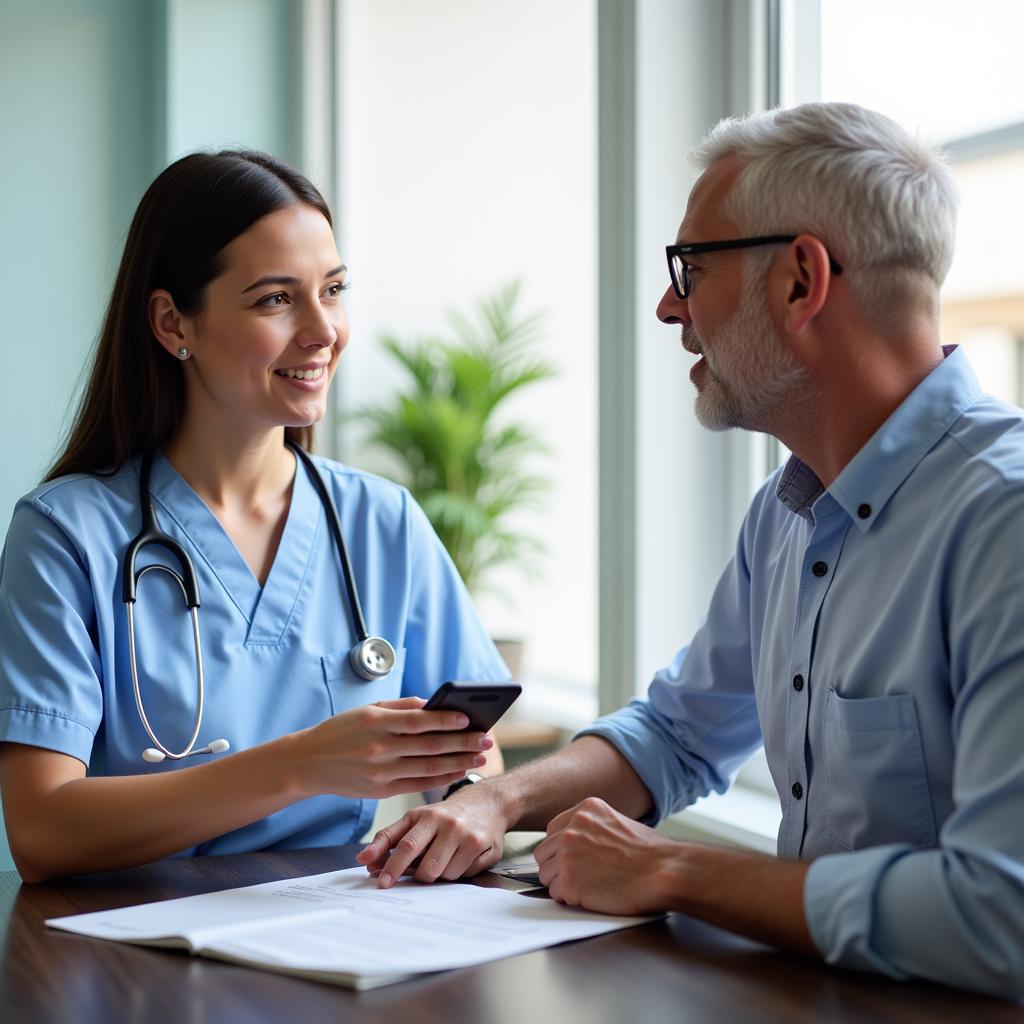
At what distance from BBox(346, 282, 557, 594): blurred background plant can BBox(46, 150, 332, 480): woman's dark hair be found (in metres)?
1.39

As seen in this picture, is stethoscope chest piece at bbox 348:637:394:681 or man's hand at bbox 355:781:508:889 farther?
stethoscope chest piece at bbox 348:637:394:681

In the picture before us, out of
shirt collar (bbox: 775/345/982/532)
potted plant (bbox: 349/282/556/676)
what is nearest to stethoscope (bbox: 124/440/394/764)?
shirt collar (bbox: 775/345/982/532)

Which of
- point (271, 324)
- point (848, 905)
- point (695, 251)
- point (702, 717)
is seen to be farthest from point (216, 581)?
point (848, 905)

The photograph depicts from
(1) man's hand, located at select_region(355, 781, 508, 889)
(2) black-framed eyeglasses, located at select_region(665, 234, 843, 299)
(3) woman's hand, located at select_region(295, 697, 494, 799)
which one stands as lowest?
(1) man's hand, located at select_region(355, 781, 508, 889)

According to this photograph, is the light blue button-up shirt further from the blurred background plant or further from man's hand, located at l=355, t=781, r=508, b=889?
the blurred background plant

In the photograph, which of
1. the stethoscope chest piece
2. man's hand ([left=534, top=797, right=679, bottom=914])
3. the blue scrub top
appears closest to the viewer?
man's hand ([left=534, top=797, right=679, bottom=914])

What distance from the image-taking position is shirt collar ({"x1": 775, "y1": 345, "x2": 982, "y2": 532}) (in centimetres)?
127

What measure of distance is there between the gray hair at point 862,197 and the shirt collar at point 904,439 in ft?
0.30

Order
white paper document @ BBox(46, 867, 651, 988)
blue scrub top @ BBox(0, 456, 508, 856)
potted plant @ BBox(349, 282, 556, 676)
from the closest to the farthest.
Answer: white paper document @ BBox(46, 867, 651, 988), blue scrub top @ BBox(0, 456, 508, 856), potted plant @ BBox(349, 282, 556, 676)

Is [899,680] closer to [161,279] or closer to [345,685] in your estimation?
[345,685]

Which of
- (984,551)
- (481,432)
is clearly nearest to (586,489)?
(481,432)

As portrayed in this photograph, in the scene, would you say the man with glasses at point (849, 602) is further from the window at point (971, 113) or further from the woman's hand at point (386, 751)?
the window at point (971, 113)

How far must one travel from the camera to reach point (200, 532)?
179 cm

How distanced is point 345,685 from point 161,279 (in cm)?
65
